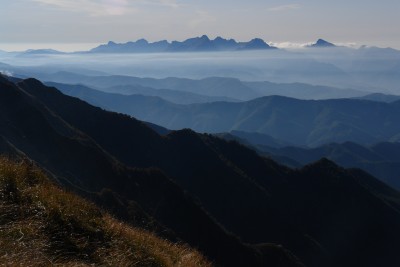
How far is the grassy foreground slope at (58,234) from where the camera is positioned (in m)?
7.90

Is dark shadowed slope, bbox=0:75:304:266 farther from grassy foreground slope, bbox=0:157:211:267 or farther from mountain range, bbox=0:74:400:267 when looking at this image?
grassy foreground slope, bbox=0:157:211:267

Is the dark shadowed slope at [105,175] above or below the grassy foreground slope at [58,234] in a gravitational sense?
below

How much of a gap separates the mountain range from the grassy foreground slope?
A: 61.1 meters

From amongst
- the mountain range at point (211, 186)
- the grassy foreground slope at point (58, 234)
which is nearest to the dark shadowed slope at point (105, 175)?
the mountain range at point (211, 186)

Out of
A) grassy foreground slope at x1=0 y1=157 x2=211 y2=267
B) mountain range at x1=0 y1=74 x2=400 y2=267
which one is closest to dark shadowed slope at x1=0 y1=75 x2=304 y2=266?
mountain range at x1=0 y1=74 x2=400 y2=267

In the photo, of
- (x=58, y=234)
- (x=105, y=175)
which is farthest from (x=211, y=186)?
(x=58, y=234)

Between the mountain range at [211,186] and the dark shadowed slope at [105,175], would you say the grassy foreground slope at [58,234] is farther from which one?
the dark shadowed slope at [105,175]

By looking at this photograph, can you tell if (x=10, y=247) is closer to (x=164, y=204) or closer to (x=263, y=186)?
(x=164, y=204)

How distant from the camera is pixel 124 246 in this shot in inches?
368

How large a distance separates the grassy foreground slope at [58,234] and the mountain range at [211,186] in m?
61.1

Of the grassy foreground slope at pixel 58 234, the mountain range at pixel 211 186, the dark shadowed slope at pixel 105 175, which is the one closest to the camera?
the grassy foreground slope at pixel 58 234

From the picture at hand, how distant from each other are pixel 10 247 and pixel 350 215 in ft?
448

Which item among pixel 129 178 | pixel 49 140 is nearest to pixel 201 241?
pixel 129 178

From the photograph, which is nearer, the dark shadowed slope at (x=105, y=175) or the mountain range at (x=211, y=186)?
the dark shadowed slope at (x=105, y=175)
